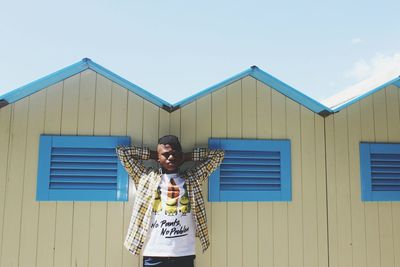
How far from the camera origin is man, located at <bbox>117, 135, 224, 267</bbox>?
3.13m

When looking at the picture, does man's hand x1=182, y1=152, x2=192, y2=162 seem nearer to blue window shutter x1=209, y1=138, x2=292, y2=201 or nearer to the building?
the building

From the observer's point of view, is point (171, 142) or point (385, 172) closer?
point (171, 142)

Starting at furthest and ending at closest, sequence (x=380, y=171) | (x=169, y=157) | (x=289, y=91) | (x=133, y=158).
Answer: (x=380, y=171) → (x=289, y=91) → (x=133, y=158) → (x=169, y=157)

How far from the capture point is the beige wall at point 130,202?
350cm

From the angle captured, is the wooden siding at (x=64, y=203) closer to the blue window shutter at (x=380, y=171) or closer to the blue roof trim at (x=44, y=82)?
the blue roof trim at (x=44, y=82)

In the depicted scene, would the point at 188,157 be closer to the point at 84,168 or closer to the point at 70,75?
the point at 84,168

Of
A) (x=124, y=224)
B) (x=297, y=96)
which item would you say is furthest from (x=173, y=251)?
(x=297, y=96)

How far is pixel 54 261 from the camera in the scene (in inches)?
137

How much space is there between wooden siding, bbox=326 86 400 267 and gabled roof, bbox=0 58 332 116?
1.09 feet

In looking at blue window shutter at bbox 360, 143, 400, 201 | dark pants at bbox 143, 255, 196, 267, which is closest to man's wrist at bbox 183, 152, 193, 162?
dark pants at bbox 143, 255, 196, 267

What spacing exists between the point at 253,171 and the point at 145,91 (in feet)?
4.34

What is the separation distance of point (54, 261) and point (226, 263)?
5.30 feet

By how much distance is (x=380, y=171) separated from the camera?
392 cm

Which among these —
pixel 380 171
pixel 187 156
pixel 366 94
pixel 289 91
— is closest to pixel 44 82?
pixel 187 156
